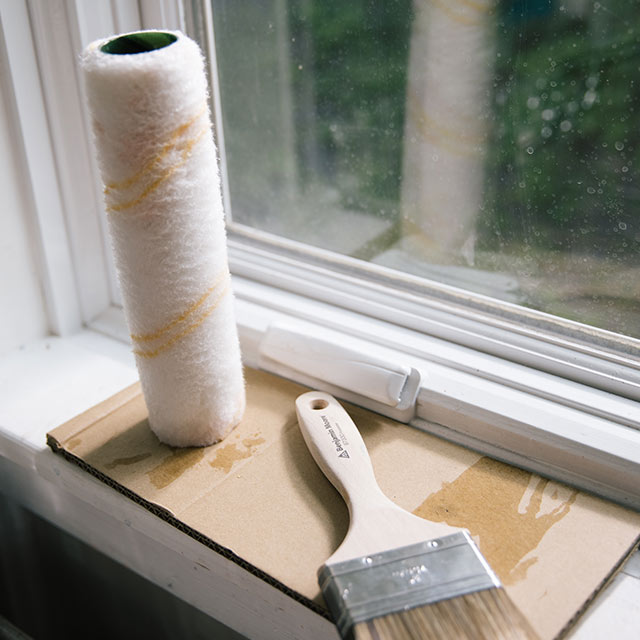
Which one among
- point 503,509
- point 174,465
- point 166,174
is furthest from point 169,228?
point 503,509

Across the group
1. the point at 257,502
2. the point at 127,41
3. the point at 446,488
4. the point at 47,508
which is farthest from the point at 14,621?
the point at 127,41

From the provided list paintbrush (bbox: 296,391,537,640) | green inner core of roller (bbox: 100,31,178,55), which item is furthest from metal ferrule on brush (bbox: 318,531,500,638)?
green inner core of roller (bbox: 100,31,178,55)

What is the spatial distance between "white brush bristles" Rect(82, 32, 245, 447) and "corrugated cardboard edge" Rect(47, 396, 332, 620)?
0.06 meters

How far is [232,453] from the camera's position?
1.95 feet

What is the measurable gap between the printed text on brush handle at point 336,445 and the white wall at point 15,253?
0.31 metres

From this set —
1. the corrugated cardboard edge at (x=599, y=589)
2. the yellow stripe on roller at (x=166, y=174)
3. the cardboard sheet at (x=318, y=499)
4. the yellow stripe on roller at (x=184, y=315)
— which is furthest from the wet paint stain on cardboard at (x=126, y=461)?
the corrugated cardboard edge at (x=599, y=589)

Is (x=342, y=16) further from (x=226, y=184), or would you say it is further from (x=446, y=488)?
(x=446, y=488)

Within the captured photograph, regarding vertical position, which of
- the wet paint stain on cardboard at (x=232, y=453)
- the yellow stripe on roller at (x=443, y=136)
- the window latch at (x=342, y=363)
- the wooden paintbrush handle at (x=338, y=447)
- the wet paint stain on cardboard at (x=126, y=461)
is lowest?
the wet paint stain on cardboard at (x=232, y=453)

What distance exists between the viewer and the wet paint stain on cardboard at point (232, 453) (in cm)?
58

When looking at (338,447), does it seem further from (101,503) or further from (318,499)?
(101,503)

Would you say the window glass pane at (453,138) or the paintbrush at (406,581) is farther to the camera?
the window glass pane at (453,138)

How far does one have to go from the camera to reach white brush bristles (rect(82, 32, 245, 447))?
1.48 ft

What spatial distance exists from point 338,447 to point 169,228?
21cm

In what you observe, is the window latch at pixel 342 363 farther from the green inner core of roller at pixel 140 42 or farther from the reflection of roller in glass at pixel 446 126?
the green inner core of roller at pixel 140 42
